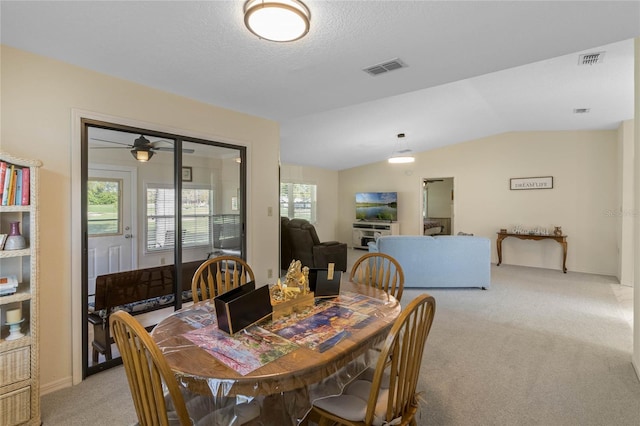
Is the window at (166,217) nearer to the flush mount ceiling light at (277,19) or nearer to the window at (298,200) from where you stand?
the flush mount ceiling light at (277,19)

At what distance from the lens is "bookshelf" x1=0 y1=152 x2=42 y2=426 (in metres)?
1.82

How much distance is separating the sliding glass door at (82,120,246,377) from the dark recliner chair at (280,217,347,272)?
2.03 meters

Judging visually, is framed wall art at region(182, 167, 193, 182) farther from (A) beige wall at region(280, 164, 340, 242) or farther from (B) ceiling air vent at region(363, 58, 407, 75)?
(A) beige wall at region(280, 164, 340, 242)

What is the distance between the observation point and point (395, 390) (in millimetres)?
1371

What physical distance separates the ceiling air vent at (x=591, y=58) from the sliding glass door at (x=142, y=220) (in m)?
3.76

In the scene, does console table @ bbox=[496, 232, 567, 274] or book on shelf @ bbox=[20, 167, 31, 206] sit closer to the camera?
book on shelf @ bbox=[20, 167, 31, 206]

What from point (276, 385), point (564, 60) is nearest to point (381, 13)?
point (276, 385)

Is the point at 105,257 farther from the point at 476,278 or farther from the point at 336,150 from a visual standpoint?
the point at 336,150

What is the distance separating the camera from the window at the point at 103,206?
263 centimetres

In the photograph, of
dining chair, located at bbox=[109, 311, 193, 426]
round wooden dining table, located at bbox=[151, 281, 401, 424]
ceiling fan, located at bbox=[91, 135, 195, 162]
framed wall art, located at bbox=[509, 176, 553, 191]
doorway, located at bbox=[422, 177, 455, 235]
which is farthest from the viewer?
doorway, located at bbox=[422, 177, 455, 235]

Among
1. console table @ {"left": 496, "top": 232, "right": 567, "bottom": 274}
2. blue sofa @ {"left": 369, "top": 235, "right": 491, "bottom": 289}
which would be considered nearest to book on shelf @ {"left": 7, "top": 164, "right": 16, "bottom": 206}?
blue sofa @ {"left": 369, "top": 235, "right": 491, "bottom": 289}

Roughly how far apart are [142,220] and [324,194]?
21.0 ft

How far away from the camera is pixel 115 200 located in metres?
2.92

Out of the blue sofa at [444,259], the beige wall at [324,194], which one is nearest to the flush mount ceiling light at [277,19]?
the blue sofa at [444,259]
